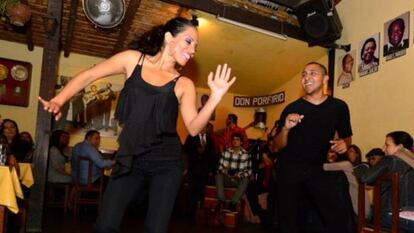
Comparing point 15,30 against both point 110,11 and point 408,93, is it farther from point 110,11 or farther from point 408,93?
point 408,93

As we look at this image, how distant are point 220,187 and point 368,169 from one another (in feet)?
10.3

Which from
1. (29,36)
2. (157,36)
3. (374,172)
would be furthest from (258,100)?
(157,36)

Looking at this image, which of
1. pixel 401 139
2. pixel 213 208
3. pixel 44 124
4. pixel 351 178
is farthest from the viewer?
pixel 213 208

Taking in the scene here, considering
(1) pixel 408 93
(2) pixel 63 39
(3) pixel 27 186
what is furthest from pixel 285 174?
(2) pixel 63 39

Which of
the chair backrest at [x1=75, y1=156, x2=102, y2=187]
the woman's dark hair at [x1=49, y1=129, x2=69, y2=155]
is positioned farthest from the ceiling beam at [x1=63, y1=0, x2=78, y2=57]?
the chair backrest at [x1=75, y1=156, x2=102, y2=187]

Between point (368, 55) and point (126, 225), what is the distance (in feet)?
13.8

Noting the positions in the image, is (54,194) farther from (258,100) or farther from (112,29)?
(258,100)

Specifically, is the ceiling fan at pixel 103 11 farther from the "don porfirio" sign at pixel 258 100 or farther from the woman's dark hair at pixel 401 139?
the "don porfirio" sign at pixel 258 100

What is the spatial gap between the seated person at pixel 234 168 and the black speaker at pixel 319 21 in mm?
1981

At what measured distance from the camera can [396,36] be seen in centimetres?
560

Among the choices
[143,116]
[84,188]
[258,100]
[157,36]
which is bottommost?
[84,188]

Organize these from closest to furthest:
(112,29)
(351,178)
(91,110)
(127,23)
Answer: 1. (351,178)
2. (127,23)
3. (112,29)
4. (91,110)

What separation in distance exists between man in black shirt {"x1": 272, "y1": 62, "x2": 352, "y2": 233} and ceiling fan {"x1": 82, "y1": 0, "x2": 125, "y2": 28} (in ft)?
12.0

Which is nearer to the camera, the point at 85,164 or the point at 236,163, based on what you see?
the point at 85,164
